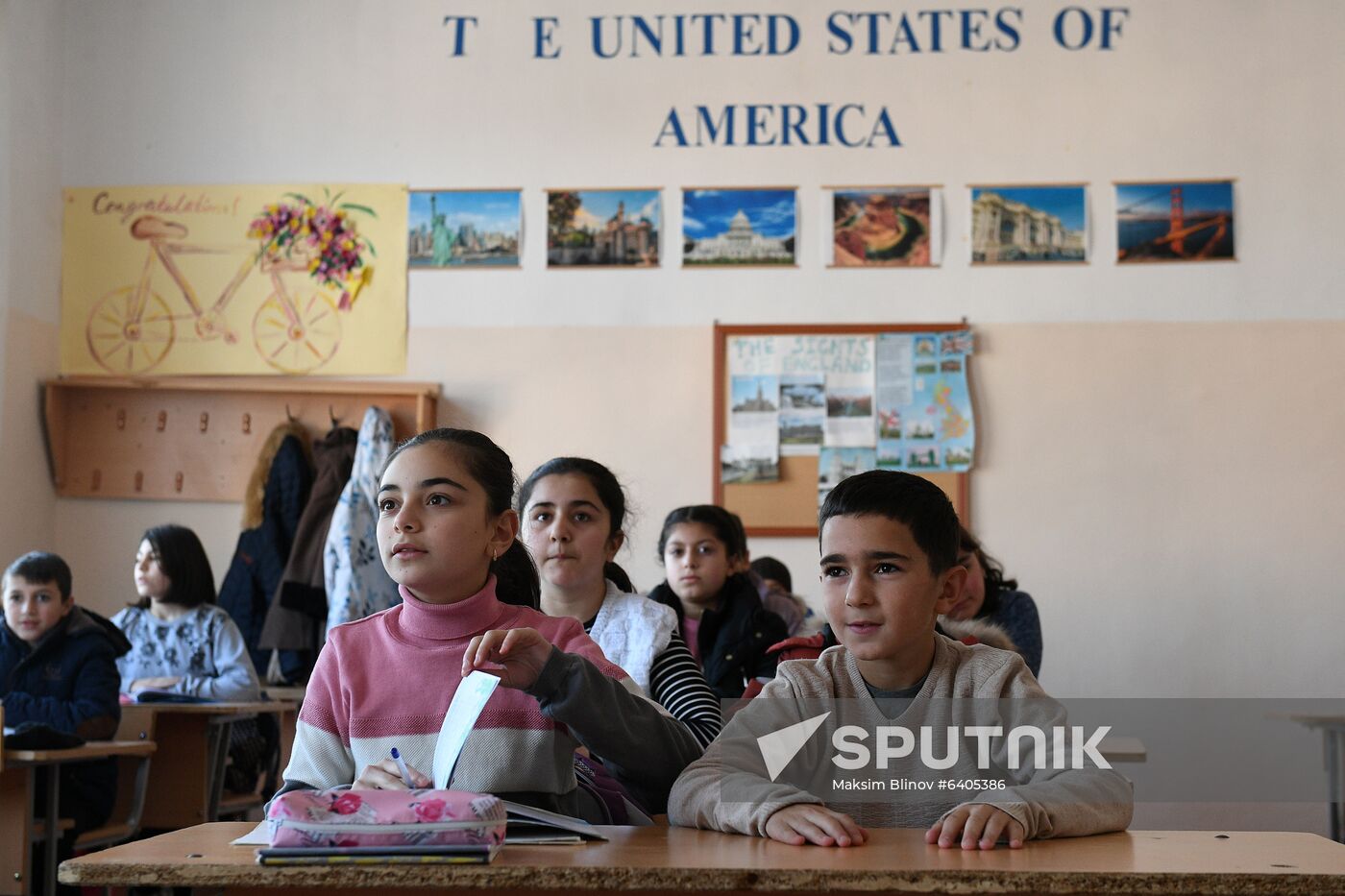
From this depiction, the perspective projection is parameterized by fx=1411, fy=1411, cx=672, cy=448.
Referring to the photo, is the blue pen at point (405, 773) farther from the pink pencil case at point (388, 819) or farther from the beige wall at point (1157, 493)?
the beige wall at point (1157, 493)

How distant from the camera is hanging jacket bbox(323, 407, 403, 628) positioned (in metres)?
5.07

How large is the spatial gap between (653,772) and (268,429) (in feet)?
14.0

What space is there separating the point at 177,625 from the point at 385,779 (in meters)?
3.59

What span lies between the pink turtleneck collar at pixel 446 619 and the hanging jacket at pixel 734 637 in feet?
5.67

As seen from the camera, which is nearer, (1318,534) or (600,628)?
(600,628)

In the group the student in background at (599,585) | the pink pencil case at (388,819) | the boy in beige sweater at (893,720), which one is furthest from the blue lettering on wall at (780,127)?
the pink pencil case at (388,819)

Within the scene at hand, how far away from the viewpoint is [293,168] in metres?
5.77

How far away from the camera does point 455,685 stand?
166 centimetres

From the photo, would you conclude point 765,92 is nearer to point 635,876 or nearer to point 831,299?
point 831,299

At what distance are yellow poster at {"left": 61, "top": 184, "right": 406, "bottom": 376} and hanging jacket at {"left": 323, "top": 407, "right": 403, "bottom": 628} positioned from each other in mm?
585

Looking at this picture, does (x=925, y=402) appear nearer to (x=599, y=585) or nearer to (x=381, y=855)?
(x=599, y=585)

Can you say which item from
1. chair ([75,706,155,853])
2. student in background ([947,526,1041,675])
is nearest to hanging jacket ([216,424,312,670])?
chair ([75,706,155,853])

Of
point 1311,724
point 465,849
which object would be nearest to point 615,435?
point 1311,724

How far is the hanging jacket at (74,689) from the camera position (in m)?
3.98
